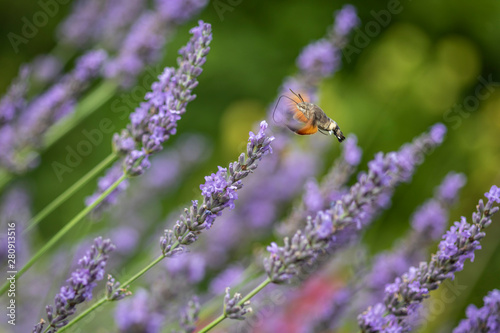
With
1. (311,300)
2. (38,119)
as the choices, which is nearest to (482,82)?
(311,300)

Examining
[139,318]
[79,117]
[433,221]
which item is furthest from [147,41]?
[433,221]

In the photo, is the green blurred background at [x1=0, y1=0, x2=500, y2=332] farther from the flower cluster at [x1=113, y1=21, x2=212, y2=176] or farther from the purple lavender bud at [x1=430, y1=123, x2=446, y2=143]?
the flower cluster at [x1=113, y1=21, x2=212, y2=176]

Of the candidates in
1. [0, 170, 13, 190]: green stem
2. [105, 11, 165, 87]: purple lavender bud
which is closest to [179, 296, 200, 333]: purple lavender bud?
[0, 170, 13, 190]: green stem

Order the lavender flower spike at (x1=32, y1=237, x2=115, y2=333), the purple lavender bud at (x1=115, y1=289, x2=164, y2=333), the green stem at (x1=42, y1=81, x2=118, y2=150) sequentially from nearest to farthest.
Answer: the lavender flower spike at (x1=32, y1=237, x2=115, y2=333) → the purple lavender bud at (x1=115, y1=289, x2=164, y2=333) → the green stem at (x1=42, y1=81, x2=118, y2=150)

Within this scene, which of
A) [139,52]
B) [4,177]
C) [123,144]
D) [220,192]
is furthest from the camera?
[139,52]

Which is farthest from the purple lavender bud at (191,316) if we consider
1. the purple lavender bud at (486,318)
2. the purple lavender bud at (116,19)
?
the purple lavender bud at (116,19)

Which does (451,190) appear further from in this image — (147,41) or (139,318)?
(147,41)
